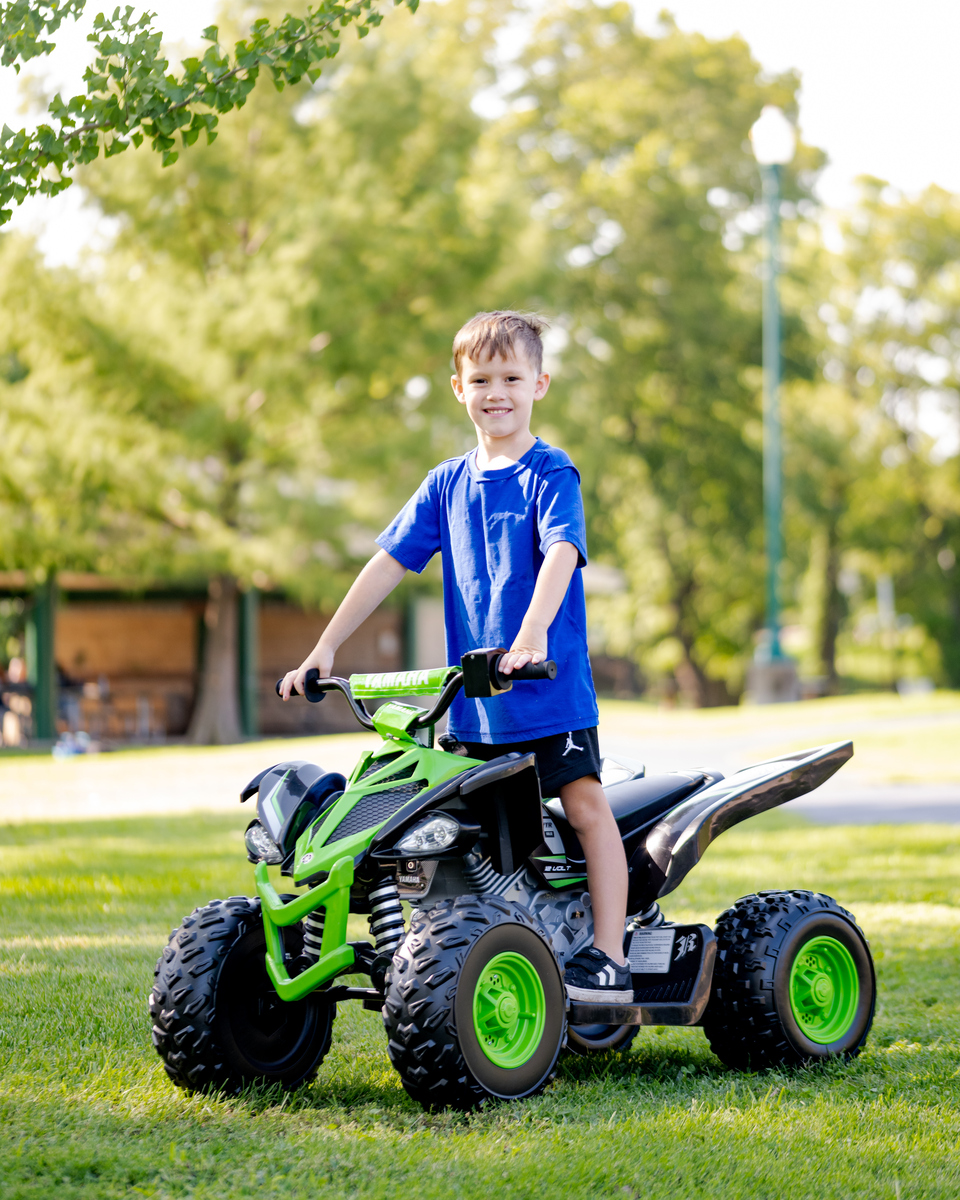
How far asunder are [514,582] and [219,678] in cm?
1875

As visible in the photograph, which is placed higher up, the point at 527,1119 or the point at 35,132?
the point at 35,132

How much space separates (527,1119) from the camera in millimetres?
3266

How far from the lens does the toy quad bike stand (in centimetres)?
327

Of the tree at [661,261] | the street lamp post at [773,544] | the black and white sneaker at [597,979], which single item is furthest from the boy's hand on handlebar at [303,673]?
the tree at [661,261]

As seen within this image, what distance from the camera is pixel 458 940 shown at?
3.24m

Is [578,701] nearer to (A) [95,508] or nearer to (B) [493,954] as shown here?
(B) [493,954]

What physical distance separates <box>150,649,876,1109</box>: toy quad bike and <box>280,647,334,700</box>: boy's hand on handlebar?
0.05 meters

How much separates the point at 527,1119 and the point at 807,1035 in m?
1.12

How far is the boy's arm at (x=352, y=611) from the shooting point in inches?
146

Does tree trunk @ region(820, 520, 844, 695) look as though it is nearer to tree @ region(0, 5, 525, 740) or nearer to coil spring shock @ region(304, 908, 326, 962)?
tree @ region(0, 5, 525, 740)

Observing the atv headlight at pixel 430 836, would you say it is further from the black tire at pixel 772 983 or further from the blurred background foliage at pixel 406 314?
the blurred background foliage at pixel 406 314

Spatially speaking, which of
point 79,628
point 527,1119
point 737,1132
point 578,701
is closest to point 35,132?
point 578,701

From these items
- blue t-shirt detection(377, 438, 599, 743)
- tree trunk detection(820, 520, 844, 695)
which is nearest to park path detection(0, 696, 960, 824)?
blue t-shirt detection(377, 438, 599, 743)

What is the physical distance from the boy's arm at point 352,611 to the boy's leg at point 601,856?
0.73 m
